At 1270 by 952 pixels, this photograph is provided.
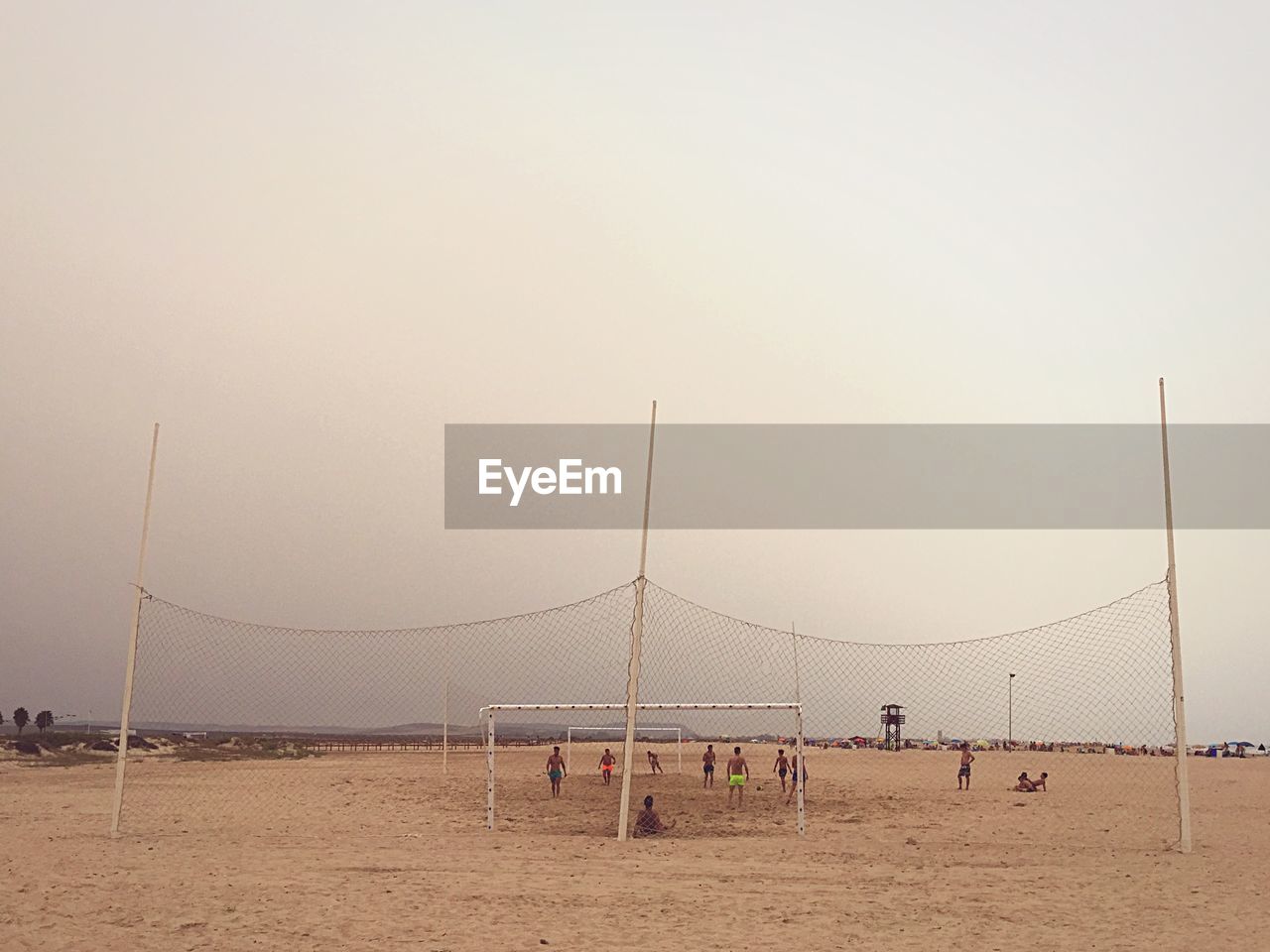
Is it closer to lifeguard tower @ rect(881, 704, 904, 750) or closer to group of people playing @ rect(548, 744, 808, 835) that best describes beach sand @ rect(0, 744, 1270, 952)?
group of people playing @ rect(548, 744, 808, 835)

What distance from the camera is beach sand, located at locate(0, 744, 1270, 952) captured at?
36.3ft

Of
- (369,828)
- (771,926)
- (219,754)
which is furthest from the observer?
(219,754)

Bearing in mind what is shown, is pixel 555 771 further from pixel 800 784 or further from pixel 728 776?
pixel 800 784

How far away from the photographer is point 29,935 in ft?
35.1

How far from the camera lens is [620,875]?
14.4 meters

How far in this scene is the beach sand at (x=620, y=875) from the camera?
11070 millimetres

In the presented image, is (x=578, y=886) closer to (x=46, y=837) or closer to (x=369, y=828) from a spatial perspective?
(x=369, y=828)

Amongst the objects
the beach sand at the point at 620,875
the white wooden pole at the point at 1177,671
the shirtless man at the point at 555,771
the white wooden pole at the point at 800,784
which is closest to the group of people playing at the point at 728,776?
the shirtless man at the point at 555,771

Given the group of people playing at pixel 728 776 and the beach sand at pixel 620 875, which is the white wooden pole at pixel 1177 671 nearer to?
the beach sand at pixel 620 875

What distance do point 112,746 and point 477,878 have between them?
174 ft

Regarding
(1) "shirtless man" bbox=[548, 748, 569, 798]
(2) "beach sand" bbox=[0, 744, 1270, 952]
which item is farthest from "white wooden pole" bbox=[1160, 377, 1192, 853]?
(1) "shirtless man" bbox=[548, 748, 569, 798]

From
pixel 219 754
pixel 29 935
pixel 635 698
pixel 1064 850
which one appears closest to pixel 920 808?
pixel 1064 850

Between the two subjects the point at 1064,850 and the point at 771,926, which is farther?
the point at 1064,850

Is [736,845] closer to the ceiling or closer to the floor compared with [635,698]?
closer to the floor
